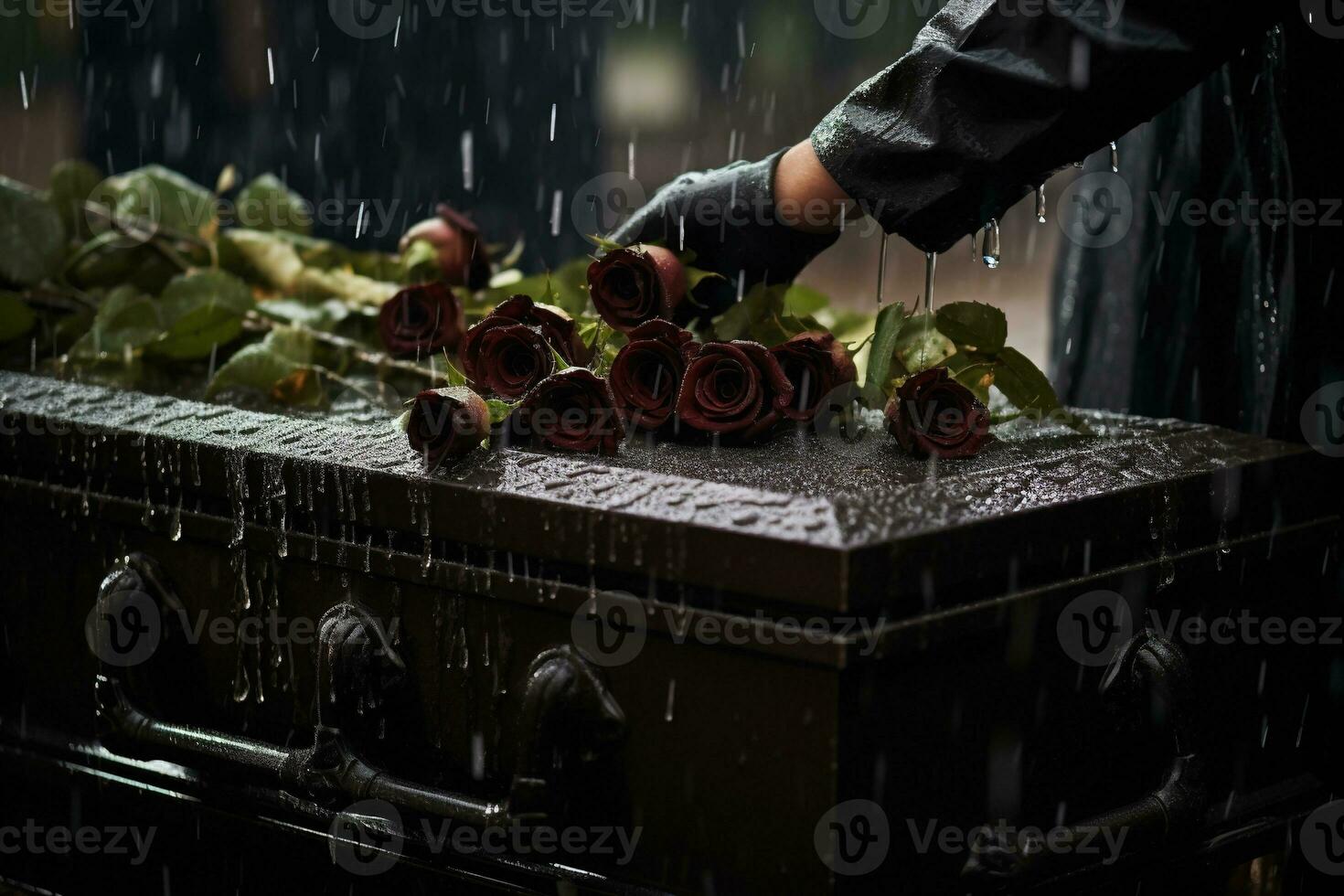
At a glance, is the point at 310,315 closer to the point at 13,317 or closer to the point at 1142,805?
the point at 13,317

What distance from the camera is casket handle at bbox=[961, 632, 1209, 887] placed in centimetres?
74

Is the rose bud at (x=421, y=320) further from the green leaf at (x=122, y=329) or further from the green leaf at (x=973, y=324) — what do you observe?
the green leaf at (x=973, y=324)

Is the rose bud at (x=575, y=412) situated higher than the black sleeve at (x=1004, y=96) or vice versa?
Result: the black sleeve at (x=1004, y=96)

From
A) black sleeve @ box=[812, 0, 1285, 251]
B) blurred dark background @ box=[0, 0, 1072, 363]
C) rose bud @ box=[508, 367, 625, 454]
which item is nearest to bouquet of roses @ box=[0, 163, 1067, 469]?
rose bud @ box=[508, 367, 625, 454]

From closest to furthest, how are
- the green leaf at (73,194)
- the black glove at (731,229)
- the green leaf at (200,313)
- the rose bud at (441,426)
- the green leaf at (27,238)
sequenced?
the rose bud at (441,426) < the black glove at (731,229) < the green leaf at (200,313) < the green leaf at (27,238) < the green leaf at (73,194)

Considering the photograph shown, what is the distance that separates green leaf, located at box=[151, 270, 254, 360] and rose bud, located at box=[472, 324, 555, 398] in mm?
459

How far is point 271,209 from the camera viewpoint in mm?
1592

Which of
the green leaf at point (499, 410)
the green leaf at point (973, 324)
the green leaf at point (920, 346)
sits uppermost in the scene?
the green leaf at point (973, 324)

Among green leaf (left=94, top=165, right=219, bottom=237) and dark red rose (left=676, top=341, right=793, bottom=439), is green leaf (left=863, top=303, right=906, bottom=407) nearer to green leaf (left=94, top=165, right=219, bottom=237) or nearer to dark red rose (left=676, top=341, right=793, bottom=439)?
dark red rose (left=676, top=341, right=793, bottom=439)

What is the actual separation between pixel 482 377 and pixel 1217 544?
504mm

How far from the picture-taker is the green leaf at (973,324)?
3.20 ft

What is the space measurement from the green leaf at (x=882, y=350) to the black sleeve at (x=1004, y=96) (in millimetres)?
100

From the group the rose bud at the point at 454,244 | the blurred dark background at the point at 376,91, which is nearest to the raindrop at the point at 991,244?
the rose bud at the point at 454,244

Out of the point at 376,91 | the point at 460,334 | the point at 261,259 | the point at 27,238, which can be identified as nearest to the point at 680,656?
the point at 460,334
